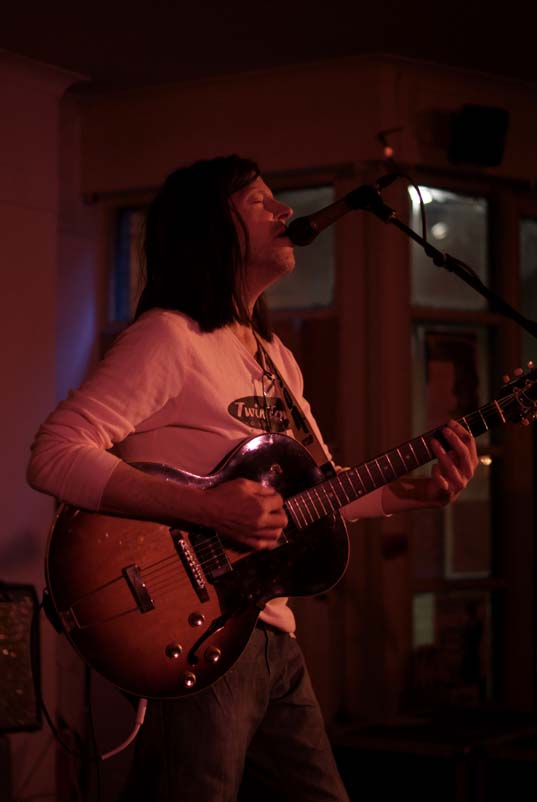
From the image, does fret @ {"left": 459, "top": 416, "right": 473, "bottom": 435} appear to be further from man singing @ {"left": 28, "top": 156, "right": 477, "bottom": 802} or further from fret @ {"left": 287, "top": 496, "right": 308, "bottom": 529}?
fret @ {"left": 287, "top": 496, "right": 308, "bottom": 529}

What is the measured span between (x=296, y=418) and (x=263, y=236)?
44 cm

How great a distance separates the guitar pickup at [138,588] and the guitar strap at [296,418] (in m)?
0.52

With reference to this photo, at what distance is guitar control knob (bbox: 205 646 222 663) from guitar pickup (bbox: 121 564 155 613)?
5.4 inches

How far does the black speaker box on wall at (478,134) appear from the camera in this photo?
3895mm

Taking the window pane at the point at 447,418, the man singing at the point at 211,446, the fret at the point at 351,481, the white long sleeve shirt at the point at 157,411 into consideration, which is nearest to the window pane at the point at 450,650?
the window pane at the point at 447,418

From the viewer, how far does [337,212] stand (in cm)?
206

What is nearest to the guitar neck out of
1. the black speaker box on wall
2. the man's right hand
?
the man's right hand

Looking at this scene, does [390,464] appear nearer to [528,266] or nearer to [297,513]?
[297,513]

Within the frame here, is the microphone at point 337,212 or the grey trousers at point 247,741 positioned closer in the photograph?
the grey trousers at point 247,741

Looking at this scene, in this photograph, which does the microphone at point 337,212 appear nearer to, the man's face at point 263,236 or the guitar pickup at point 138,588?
the man's face at point 263,236

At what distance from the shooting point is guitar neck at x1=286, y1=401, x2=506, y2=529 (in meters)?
1.99

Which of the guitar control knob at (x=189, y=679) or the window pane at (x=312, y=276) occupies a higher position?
the window pane at (x=312, y=276)

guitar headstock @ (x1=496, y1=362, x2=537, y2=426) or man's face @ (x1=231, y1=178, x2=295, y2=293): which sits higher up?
man's face @ (x1=231, y1=178, x2=295, y2=293)

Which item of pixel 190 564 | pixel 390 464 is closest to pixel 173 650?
pixel 190 564
